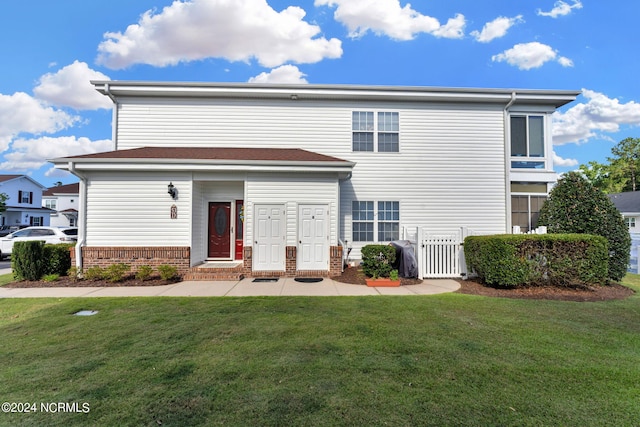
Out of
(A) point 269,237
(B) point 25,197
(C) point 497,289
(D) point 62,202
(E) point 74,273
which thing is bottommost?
(C) point 497,289

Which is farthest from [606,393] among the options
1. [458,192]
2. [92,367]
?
[458,192]

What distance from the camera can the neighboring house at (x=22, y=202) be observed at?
108 ft

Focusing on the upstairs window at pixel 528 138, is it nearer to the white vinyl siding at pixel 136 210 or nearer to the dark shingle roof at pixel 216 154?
the dark shingle roof at pixel 216 154

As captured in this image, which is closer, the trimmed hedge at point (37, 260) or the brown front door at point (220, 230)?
the trimmed hedge at point (37, 260)

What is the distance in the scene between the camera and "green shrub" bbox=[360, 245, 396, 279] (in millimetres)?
8320

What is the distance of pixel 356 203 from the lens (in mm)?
10977

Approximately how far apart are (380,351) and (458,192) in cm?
915

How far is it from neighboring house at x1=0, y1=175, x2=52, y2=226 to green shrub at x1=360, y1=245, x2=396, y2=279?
136 ft

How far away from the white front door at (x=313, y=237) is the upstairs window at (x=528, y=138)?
8.20 m

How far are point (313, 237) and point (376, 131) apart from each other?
16.0 ft

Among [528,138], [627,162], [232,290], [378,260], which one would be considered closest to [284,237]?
[232,290]

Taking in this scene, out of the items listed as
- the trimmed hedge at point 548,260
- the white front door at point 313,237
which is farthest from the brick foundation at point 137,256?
the trimmed hedge at point 548,260

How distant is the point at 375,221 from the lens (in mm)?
11000

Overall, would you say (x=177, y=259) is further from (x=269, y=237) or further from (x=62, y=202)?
(x=62, y=202)
